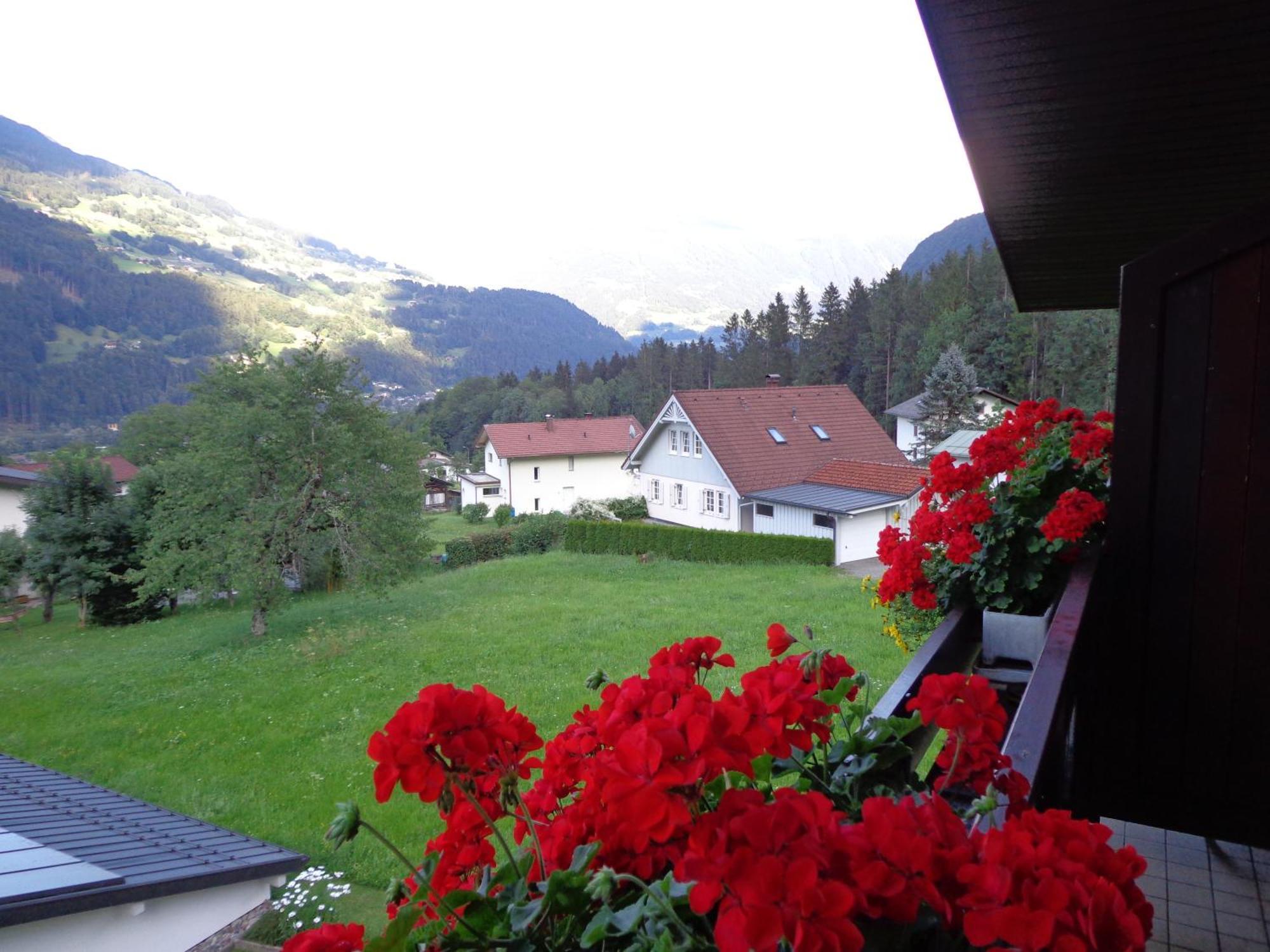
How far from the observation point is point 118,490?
62.6 ft

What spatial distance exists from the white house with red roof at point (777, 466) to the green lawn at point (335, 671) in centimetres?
219

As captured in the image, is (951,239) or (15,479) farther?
(951,239)

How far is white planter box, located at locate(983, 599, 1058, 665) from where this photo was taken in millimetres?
2131

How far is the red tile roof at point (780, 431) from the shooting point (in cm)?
2058

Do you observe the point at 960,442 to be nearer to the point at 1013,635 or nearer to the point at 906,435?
the point at 906,435

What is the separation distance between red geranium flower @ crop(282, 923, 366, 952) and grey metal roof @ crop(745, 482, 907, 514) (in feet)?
55.1

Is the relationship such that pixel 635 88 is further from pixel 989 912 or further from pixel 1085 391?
pixel 989 912

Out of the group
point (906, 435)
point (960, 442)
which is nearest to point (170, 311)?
point (906, 435)

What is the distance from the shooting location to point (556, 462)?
110 feet

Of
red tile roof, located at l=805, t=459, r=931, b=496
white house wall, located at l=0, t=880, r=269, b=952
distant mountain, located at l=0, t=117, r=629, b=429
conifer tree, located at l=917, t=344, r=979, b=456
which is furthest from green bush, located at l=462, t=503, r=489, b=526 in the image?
distant mountain, located at l=0, t=117, r=629, b=429

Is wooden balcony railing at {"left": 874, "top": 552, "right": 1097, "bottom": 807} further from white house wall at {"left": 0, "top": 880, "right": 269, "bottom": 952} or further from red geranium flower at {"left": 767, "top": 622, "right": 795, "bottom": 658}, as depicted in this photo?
white house wall at {"left": 0, "top": 880, "right": 269, "bottom": 952}

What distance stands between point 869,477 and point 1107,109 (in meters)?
17.3

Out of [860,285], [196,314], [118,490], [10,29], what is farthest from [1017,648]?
[10,29]

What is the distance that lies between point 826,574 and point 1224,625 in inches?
546
